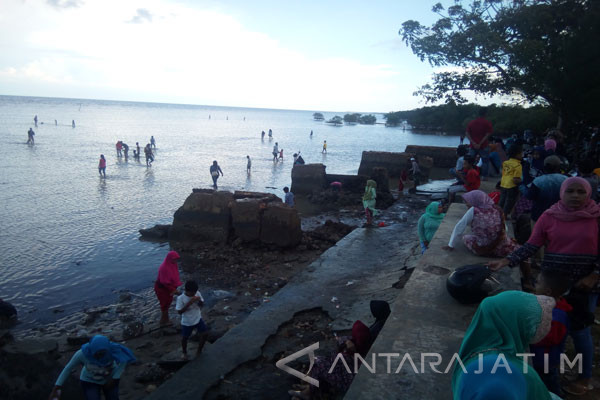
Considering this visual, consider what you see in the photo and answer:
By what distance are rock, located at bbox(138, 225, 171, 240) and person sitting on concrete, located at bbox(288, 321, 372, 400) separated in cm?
865

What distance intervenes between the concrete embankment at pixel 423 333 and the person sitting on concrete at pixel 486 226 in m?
0.16

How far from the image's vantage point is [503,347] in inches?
64.7

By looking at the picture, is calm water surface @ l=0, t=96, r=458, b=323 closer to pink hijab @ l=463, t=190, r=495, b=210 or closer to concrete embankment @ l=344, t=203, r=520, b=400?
concrete embankment @ l=344, t=203, r=520, b=400

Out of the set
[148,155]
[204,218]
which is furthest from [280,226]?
[148,155]

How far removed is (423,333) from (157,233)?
937cm

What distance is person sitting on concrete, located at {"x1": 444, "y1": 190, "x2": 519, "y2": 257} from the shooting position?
14.0 feet

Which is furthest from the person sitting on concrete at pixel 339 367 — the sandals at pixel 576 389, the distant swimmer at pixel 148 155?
the distant swimmer at pixel 148 155

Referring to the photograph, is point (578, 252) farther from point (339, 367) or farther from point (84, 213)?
point (84, 213)

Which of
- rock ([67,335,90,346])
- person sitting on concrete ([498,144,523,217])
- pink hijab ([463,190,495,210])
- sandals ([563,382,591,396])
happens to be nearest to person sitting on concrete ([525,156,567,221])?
pink hijab ([463,190,495,210])

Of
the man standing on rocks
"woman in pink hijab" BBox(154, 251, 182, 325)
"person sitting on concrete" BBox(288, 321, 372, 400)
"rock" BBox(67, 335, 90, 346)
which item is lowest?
"rock" BBox(67, 335, 90, 346)

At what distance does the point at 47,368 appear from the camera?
448cm

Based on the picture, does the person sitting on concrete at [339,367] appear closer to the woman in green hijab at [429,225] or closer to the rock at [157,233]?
the woman in green hijab at [429,225]

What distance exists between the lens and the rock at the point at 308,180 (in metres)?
16.8

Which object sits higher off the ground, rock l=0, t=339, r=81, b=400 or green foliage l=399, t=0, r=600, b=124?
green foliage l=399, t=0, r=600, b=124
